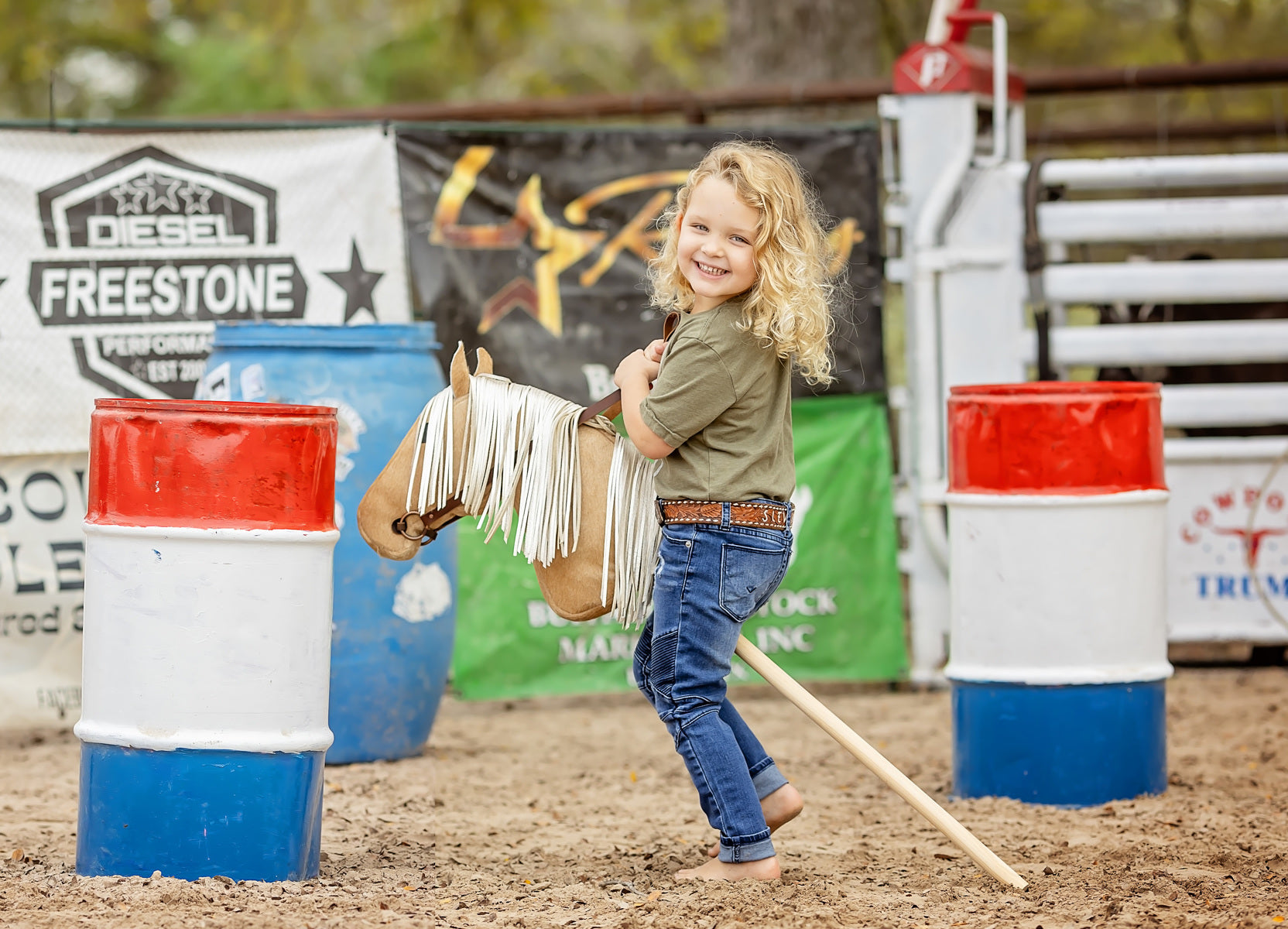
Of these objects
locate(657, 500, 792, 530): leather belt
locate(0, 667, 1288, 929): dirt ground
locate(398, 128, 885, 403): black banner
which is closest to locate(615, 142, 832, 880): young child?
locate(657, 500, 792, 530): leather belt

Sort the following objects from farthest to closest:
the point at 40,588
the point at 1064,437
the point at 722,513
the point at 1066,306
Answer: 1. the point at 1066,306
2. the point at 40,588
3. the point at 1064,437
4. the point at 722,513

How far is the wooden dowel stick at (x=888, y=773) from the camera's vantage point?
9.86 feet

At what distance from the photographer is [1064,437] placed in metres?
3.79

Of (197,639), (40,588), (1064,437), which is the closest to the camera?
(197,639)

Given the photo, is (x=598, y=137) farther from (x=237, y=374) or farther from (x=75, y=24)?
(x=75, y=24)

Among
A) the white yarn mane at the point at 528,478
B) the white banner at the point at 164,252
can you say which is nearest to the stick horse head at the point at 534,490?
the white yarn mane at the point at 528,478

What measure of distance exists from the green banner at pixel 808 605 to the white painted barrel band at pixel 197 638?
2.51 meters

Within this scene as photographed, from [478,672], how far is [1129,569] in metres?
2.53

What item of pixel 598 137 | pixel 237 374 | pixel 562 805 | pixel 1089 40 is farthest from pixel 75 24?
pixel 562 805

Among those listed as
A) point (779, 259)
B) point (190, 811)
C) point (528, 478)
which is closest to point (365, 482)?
point (528, 478)

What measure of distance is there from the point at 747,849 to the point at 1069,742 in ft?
4.00

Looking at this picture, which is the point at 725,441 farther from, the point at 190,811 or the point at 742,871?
the point at 190,811

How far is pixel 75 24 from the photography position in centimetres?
1415

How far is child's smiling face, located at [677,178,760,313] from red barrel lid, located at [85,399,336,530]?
34.3 inches
